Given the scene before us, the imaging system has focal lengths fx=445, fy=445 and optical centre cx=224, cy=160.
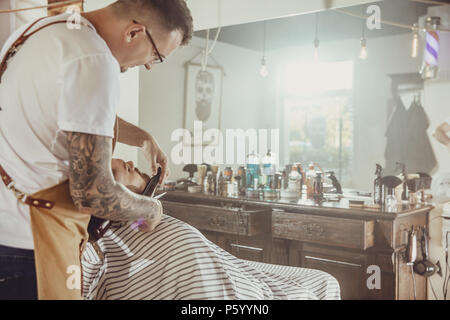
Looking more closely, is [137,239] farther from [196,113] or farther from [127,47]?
[196,113]

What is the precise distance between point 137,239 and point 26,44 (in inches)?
27.5

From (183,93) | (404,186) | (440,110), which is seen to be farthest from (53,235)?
(183,93)

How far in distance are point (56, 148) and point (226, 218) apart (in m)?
2.09

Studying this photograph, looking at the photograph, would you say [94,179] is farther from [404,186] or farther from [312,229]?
[404,186]

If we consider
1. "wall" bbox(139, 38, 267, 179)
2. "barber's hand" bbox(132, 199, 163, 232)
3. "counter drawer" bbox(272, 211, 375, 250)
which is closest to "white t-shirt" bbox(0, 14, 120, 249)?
"barber's hand" bbox(132, 199, 163, 232)

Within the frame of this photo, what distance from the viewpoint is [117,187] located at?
3.18ft

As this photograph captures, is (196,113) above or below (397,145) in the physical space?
above

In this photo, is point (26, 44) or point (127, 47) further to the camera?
point (127, 47)

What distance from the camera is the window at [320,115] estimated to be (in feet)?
19.9

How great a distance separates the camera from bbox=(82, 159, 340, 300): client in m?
1.29

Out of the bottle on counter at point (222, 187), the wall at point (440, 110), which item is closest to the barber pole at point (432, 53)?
the wall at point (440, 110)

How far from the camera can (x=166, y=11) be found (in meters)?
1.13

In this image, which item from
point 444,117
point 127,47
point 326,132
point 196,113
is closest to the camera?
point 127,47
